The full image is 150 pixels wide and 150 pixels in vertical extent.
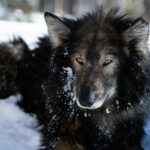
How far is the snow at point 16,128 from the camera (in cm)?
370

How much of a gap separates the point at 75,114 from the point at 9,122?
1025 mm

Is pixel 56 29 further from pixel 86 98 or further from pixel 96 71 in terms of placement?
pixel 86 98

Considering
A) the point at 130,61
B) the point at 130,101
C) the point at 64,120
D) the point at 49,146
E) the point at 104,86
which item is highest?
the point at 130,61

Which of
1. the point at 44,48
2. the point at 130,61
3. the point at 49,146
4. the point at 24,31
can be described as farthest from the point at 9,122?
the point at 24,31

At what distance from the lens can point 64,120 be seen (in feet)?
12.8

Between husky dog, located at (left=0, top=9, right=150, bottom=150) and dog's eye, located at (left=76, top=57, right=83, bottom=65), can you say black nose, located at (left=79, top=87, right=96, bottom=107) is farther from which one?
dog's eye, located at (left=76, top=57, right=83, bottom=65)

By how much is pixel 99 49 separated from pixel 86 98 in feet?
2.07

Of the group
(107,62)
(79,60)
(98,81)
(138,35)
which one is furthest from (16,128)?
(138,35)

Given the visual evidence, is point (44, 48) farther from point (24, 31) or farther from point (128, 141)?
point (24, 31)

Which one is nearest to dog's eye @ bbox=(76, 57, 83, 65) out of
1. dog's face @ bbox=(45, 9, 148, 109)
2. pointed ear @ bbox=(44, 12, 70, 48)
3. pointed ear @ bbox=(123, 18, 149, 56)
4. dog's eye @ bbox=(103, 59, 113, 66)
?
dog's face @ bbox=(45, 9, 148, 109)

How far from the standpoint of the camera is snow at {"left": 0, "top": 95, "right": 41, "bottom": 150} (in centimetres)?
→ 370

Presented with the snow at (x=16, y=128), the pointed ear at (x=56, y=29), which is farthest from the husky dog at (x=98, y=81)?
the snow at (x=16, y=128)

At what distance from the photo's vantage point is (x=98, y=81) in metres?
3.40

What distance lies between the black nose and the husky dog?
68 millimetres
